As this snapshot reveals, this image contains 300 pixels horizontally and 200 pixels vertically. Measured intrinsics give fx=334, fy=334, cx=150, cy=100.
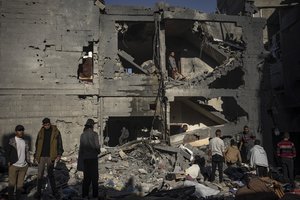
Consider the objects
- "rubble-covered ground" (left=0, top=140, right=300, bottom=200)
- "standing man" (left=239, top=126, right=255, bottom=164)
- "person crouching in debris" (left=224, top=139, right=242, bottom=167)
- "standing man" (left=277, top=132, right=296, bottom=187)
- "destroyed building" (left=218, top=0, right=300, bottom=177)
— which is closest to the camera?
"rubble-covered ground" (left=0, top=140, right=300, bottom=200)

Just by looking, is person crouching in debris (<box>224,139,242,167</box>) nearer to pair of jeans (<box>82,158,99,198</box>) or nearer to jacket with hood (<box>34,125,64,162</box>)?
pair of jeans (<box>82,158,99,198</box>)

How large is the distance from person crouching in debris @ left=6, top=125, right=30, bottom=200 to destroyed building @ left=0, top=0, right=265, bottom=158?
5710 mm

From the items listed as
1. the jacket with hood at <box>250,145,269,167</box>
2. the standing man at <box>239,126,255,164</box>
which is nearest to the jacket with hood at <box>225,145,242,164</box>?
the standing man at <box>239,126,255,164</box>

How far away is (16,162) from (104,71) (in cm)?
739

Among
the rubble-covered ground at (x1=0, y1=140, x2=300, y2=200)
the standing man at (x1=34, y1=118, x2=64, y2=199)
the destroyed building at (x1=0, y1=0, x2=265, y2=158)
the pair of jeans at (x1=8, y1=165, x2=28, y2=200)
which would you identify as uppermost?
the destroyed building at (x1=0, y1=0, x2=265, y2=158)

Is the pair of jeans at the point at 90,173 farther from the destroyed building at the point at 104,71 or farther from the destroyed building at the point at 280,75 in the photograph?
the destroyed building at the point at 280,75

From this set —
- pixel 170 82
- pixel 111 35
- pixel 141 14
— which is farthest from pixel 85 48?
pixel 170 82

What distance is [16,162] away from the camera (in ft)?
22.9

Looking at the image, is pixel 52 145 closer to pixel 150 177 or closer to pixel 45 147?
pixel 45 147

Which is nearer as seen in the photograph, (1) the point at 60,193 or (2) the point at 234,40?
(1) the point at 60,193

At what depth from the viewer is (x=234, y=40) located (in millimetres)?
16953

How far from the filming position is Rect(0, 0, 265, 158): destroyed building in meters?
A: 12.9

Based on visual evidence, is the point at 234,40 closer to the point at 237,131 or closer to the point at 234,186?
the point at 237,131

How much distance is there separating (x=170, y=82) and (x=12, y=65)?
6.41 m
